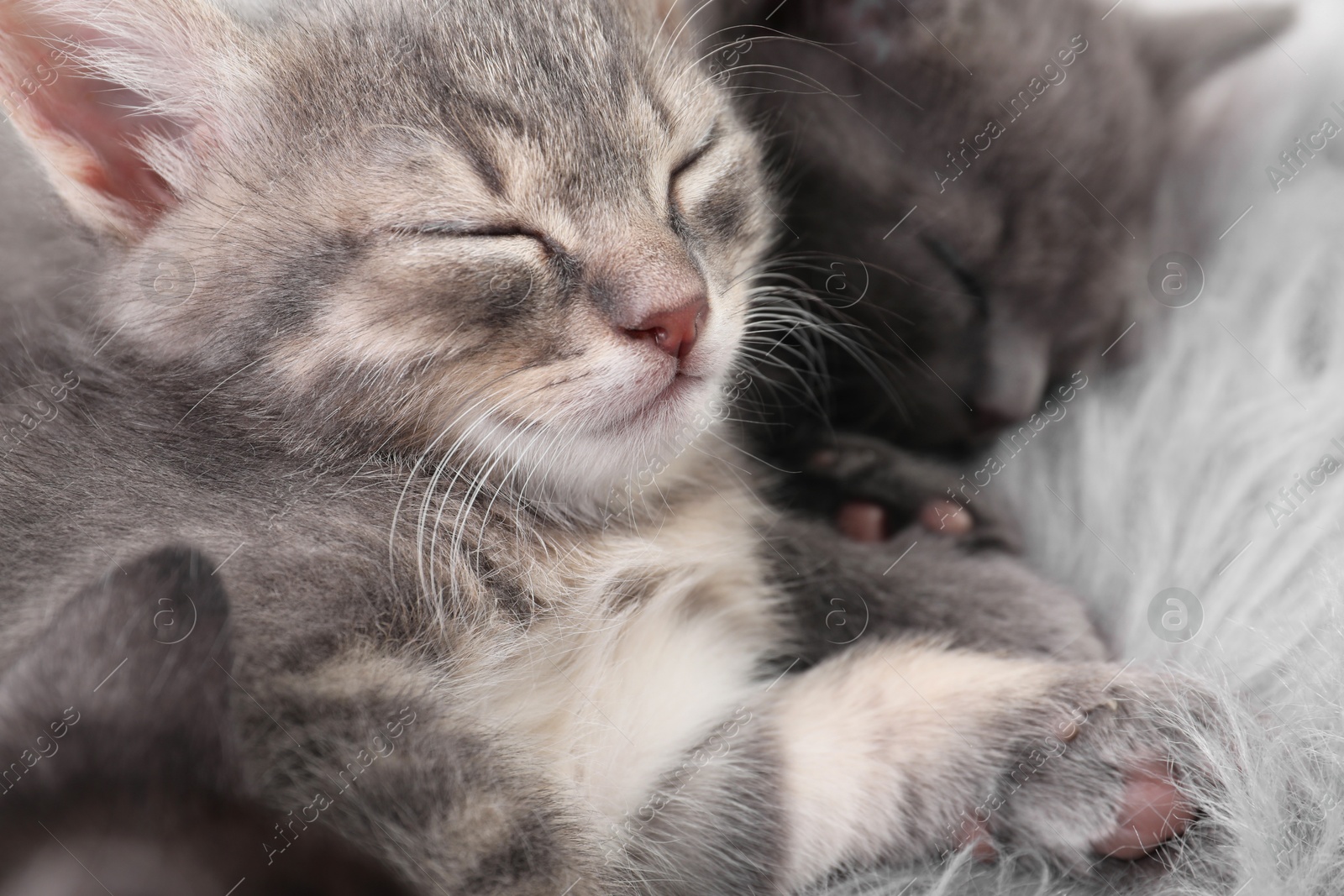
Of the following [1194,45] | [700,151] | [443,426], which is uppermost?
[1194,45]

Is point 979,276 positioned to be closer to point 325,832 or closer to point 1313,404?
point 1313,404

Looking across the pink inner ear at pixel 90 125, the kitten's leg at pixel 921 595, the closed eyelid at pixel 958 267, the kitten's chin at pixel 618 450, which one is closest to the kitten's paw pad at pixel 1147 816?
the kitten's leg at pixel 921 595

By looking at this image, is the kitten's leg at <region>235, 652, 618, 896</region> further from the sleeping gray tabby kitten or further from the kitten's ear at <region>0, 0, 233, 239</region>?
the kitten's ear at <region>0, 0, 233, 239</region>

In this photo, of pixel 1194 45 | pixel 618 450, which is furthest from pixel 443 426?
pixel 1194 45

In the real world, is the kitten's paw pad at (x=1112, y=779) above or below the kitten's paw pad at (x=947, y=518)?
below

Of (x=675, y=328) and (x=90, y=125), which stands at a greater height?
(x=675, y=328)

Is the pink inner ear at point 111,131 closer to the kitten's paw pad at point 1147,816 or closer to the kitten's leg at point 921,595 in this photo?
the kitten's leg at point 921,595

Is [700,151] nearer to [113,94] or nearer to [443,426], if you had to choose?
[443,426]
